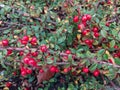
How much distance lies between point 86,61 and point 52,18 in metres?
0.62

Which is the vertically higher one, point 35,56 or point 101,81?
point 35,56

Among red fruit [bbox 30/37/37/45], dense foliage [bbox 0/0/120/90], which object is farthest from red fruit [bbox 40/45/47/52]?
red fruit [bbox 30/37/37/45]

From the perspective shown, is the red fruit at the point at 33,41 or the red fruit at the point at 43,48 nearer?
the red fruit at the point at 43,48

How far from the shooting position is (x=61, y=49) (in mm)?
2004

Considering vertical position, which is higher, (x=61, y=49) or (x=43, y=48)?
(x=43, y=48)

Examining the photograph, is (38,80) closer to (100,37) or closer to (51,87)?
(51,87)

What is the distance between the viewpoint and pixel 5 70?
7.39 ft

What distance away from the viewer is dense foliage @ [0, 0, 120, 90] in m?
1.79

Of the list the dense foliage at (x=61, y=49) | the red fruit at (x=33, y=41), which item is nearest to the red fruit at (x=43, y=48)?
the dense foliage at (x=61, y=49)

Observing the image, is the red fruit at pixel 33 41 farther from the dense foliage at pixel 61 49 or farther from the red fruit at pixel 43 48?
the red fruit at pixel 43 48

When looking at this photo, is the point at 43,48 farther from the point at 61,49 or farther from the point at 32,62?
the point at 61,49

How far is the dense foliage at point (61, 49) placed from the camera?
1.79 m

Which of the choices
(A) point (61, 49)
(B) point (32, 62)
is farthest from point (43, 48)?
(A) point (61, 49)

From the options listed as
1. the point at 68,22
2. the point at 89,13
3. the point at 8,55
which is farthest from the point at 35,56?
the point at 89,13
